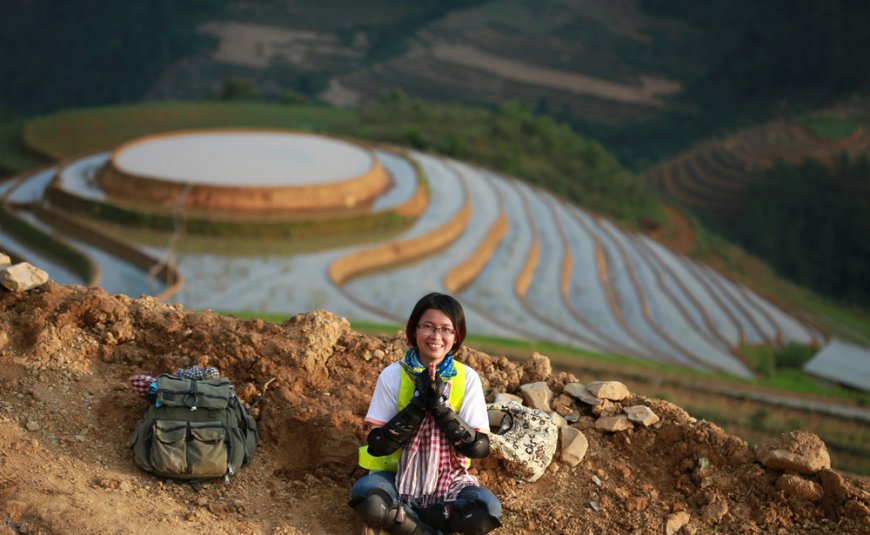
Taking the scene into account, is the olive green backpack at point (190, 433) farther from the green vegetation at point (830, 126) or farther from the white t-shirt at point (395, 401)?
the green vegetation at point (830, 126)

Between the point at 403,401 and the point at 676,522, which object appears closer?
the point at 403,401

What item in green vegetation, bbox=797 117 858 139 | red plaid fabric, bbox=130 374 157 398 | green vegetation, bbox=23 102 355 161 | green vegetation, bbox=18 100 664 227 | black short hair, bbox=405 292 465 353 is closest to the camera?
black short hair, bbox=405 292 465 353

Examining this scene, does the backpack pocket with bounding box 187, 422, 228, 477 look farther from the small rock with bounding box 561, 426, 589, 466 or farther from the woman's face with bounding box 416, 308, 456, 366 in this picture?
the small rock with bounding box 561, 426, 589, 466

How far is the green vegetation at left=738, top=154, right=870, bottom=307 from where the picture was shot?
37.1 m

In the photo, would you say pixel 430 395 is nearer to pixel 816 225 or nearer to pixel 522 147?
pixel 522 147

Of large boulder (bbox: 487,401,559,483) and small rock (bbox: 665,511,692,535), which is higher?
large boulder (bbox: 487,401,559,483)

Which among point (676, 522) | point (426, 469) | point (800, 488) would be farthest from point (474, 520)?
point (800, 488)

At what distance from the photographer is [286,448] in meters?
4.29

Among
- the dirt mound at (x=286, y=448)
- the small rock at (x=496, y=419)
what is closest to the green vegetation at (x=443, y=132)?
the dirt mound at (x=286, y=448)

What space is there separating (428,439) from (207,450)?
0.94 m

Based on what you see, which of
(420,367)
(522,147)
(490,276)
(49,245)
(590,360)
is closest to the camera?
(420,367)

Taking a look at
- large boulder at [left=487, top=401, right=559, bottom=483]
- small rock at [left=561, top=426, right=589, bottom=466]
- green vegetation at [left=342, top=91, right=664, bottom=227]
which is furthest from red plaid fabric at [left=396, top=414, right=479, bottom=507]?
green vegetation at [left=342, top=91, right=664, bottom=227]

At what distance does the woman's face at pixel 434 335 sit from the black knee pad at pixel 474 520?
621 mm

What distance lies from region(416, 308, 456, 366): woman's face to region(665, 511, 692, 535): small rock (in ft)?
4.35
